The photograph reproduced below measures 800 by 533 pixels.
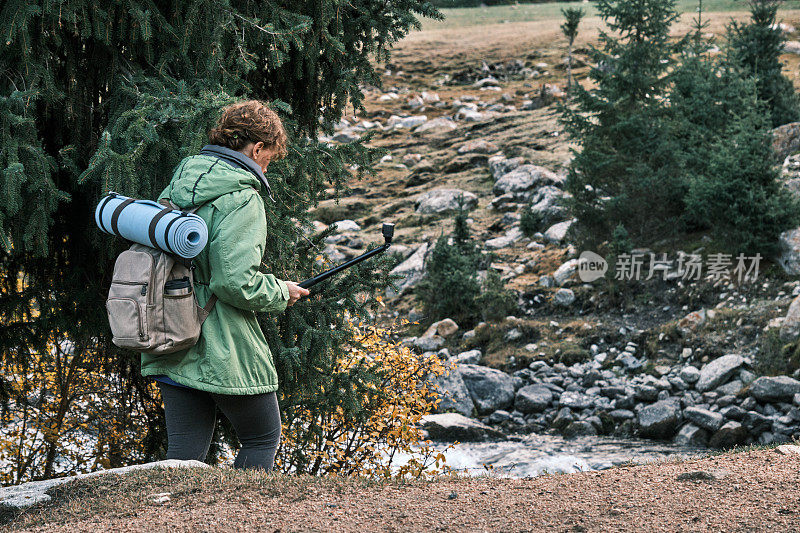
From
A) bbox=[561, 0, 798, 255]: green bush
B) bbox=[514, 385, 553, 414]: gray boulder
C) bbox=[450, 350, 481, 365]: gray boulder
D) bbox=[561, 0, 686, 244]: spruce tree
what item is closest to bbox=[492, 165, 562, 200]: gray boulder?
bbox=[561, 0, 798, 255]: green bush

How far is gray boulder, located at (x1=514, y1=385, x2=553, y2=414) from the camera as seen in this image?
11141 mm

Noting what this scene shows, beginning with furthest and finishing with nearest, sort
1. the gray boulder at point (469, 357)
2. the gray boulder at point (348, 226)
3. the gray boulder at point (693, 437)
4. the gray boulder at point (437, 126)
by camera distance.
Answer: the gray boulder at point (437, 126), the gray boulder at point (348, 226), the gray boulder at point (469, 357), the gray boulder at point (693, 437)

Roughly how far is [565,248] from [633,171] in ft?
8.42

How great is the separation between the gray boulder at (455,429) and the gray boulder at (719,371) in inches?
118

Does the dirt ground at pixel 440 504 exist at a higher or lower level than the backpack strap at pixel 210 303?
lower

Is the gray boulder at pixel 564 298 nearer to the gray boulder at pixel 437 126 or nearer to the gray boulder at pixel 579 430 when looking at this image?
the gray boulder at pixel 579 430

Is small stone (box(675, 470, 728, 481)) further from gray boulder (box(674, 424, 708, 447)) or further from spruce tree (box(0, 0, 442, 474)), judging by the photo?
gray boulder (box(674, 424, 708, 447))

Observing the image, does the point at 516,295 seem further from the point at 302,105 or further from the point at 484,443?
the point at 302,105

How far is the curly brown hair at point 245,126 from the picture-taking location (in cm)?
321

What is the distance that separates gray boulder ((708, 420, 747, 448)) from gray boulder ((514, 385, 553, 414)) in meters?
2.54

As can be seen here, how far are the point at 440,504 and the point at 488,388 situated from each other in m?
8.34

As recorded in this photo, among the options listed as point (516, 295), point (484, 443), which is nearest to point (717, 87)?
point (516, 295)

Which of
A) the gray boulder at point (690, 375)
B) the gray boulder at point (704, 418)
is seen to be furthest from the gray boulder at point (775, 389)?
the gray boulder at point (690, 375)

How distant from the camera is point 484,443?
10344 millimetres
